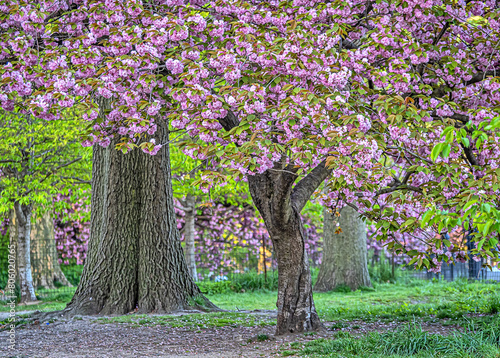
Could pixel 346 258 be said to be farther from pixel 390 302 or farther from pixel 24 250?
pixel 24 250

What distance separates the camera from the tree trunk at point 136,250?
7.70 m

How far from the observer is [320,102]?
4152 mm

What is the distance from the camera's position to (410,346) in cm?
441

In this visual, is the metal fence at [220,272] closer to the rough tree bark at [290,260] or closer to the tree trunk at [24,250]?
the tree trunk at [24,250]

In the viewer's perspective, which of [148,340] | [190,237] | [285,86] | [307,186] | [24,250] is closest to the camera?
[285,86]

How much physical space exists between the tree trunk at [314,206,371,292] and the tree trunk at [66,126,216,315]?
4554 millimetres

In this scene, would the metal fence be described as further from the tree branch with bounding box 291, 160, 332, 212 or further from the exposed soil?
the tree branch with bounding box 291, 160, 332, 212

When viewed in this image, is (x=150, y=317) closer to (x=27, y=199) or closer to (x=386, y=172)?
(x=386, y=172)

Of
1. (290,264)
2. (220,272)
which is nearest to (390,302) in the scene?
(290,264)

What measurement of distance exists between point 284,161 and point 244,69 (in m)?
1.01

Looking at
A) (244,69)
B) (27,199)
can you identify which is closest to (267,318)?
(244,69)

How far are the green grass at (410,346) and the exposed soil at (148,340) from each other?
1.53 feet

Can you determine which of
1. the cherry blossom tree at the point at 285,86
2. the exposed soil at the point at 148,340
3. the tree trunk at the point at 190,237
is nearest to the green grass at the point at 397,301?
the exposed soil at the point at 148,340

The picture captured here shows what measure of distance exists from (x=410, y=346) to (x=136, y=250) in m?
4.82
